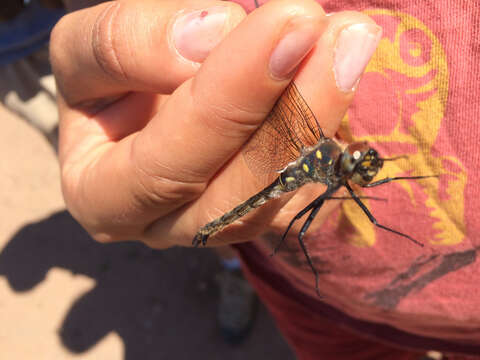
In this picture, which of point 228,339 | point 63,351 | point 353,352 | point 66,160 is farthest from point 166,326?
point 66,160

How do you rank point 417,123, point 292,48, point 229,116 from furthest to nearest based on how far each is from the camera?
point 417,123 < point 229,116 < point 292,48

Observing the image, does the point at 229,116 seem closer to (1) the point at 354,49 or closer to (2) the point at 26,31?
(1) the point at 354,49

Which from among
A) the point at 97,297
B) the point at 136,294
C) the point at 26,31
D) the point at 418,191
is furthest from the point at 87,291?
the point at 418,191

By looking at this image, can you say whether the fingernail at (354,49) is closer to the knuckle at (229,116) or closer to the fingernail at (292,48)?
the fingernail at (292,48)

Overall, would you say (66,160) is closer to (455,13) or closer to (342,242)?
(342,242)

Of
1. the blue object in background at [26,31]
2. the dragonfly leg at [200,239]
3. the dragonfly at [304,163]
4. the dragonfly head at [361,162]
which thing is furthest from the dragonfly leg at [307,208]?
the blue object in background at [26,31]

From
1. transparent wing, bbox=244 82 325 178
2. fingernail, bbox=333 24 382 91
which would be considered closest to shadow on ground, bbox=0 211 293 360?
transparent wing, bbox=244 82 325 178

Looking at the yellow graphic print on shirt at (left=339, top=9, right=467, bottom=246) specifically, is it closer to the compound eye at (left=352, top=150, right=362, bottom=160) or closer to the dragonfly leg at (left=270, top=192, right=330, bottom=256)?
the compound eye at (left=352, top=150, right=362, bottom=160)
